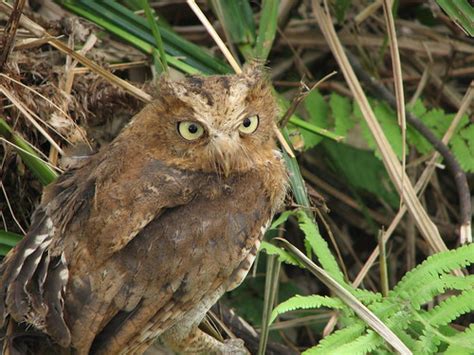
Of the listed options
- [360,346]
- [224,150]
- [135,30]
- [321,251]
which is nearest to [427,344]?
[360,346]

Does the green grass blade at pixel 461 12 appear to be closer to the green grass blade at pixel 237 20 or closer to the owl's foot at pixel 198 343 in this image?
the green grass blade at pixel 237 20

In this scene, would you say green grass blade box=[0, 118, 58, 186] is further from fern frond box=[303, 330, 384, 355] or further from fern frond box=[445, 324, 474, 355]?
fern frond box=[445, 324, 474, 355]

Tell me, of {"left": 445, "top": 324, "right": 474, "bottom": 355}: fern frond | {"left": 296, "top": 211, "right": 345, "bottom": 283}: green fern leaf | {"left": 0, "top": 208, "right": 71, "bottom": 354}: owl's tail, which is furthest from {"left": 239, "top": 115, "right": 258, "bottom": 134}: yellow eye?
{"left": 445, "top": 324, "right": 474, "bottom": 355}: fern frond

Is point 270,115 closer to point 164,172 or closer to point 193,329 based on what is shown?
point 164,172

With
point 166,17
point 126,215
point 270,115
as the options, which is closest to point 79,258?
point 126,215

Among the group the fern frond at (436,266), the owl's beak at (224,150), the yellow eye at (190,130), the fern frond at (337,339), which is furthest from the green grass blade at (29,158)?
the fern frond at (436,266)

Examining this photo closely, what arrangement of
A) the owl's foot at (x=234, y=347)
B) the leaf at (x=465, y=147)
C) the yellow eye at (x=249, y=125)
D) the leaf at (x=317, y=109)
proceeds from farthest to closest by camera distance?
the leaf at (x=317, y=109) < the leaf at (x=465, y=147) < the owl's foot at (x=234, y=347) < the yellow eye at (x=249, y=125)
